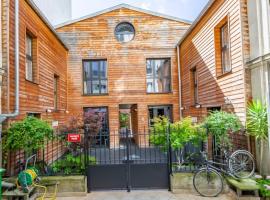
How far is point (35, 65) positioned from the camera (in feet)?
26.4

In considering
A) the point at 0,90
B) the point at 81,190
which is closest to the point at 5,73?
the point at 0,90

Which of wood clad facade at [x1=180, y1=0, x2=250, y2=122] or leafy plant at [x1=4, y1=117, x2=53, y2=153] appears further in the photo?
wood clad facade at [x1=180, y1=0, x2=250, y2=122]

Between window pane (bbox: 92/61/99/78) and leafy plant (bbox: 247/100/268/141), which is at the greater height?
window pane (bbox: 92/61/99/78)

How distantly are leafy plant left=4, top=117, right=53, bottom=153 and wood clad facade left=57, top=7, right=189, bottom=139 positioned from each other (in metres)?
6.70

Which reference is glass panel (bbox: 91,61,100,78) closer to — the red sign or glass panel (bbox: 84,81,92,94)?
glass panel (bbox: 84,81,92,94)

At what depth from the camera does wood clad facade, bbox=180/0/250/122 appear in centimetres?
616

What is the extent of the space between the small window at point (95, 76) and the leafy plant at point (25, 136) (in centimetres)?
705

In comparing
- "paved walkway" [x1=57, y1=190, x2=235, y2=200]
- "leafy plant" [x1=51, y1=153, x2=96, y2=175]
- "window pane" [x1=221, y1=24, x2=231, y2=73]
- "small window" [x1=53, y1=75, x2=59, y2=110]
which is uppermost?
"window pane" [x1=221, y1=24, x2=231, y2=73]

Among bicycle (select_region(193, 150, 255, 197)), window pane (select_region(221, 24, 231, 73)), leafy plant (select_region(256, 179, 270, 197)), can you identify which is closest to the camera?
leafy plant (select_region(256, 179, 270, 197))

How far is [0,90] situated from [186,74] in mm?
8181

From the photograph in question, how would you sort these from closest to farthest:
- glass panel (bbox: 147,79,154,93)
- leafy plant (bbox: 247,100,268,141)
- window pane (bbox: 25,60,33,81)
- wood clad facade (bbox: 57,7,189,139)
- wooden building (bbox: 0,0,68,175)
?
leafy plant (bbox: 247,100,268,141) < wooden building (bbox: 0,0,68,175) < window pane (bbox: 25,60,33,81) < wood clad facade (bbox: 57,7,189,139) < glass panel (bbox: 147,79,154,93)

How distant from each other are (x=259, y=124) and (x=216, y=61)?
318 centimetres

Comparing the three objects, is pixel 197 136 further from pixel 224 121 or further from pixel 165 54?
pixel 165 54

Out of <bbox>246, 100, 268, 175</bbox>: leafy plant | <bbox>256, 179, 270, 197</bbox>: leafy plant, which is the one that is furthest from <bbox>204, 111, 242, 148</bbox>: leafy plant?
<bbox>256, 179, 270, 197</bbox>: leafy plant
